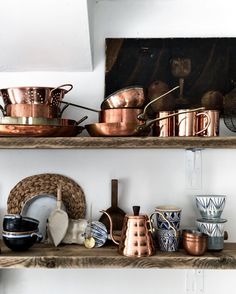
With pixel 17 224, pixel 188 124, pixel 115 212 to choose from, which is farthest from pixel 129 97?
pixel 17 224

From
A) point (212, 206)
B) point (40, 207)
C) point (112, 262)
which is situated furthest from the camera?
point (40, 207)

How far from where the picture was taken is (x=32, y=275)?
133cm

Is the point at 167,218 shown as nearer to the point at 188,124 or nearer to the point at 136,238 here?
the point at 136,238

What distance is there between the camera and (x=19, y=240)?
1126 millimetres

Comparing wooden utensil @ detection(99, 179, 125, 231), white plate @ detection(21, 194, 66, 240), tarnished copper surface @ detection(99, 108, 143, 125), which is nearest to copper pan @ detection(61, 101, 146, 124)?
tarnished copper surface @ detection(99, 108, 143, 125)

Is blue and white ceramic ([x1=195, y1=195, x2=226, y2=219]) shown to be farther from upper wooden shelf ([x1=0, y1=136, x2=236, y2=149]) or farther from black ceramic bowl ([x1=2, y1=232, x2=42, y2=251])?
black ceramic bowl ([x1=2, y1=232, x2=42, y2=251])

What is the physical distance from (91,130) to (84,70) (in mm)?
285

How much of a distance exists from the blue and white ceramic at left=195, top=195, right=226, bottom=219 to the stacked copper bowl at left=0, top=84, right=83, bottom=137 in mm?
478

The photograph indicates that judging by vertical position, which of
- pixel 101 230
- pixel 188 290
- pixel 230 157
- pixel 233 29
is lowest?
pixel 188 290

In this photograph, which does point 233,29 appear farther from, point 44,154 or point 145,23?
point 44,154

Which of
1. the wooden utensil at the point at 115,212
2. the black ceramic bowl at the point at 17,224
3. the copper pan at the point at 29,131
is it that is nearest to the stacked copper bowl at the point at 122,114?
the copper pan at the point at 29,131

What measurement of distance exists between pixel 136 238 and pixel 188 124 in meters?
0.38

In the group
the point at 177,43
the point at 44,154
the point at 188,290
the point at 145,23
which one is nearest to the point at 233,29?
the point at 177,43

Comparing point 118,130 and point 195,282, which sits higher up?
point 118,130
